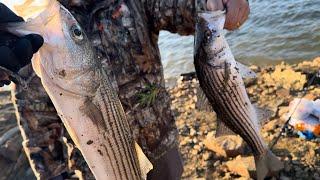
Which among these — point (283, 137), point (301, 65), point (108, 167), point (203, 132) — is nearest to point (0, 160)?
point (203, 132)

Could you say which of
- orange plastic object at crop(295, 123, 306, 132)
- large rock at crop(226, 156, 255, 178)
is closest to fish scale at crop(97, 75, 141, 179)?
large rock at crop(226, 156, 255, 178)

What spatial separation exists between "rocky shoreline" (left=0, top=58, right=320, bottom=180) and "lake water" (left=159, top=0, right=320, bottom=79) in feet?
3.32

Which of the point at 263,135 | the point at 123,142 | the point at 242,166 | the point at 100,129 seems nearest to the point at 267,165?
the point at 242,166

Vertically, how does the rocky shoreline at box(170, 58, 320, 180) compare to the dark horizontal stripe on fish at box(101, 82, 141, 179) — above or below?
below

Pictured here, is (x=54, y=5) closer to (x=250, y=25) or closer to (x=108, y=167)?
(x=108, y=167)

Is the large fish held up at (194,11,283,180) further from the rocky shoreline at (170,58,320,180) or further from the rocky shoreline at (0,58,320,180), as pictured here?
the rocky shoreline at (170,58,320,180)

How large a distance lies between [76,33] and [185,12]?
1283 millimetres

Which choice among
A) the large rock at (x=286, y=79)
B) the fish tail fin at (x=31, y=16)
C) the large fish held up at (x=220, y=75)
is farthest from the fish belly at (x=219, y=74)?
the large rock at (x=286, y=79)

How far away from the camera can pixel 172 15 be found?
3.54m

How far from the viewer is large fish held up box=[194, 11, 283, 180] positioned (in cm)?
321

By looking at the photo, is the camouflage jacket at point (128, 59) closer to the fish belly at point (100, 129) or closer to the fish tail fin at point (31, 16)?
the fish belly at point (100, 129)

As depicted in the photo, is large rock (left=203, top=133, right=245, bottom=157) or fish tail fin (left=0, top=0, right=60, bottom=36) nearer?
fish tail fin (left=0, top=0, right=60, bottom=36)

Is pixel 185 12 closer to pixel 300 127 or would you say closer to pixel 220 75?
pixel 220 75

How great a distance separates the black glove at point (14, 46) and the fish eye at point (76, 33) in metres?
0.23
